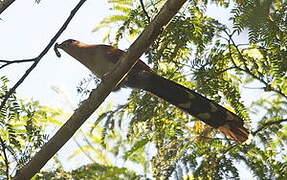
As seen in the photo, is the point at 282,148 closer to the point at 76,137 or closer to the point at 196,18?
the point at 196,18

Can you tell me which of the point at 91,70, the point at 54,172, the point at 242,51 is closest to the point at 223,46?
the point at 242,51

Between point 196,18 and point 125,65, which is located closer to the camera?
point 125,65

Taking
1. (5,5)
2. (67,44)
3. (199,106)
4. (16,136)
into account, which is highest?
(67,44)

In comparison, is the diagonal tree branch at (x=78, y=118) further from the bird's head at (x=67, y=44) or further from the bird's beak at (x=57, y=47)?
the bird's head at (x=67, y=44)

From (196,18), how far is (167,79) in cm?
36

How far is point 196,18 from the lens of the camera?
233 centimetres

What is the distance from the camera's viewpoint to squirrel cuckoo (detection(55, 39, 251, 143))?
7.58 feet

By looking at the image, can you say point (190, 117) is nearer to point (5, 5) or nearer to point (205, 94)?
point (205, 94)

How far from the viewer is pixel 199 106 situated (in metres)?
2.39

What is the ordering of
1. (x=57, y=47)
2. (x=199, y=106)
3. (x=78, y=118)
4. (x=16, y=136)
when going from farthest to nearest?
(x=57, y=47) < (x=199, y=106) < (x=16, y=136) < (x=78, y=118)

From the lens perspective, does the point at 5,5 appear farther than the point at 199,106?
No

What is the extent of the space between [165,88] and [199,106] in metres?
0.19

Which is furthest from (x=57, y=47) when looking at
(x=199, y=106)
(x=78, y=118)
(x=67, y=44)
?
(x=78, y=118)

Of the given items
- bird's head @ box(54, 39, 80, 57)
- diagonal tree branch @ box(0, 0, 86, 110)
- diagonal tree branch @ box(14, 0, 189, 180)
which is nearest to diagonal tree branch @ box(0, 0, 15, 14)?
diagonal tree branch @ box(0, 0, 86, 110)
